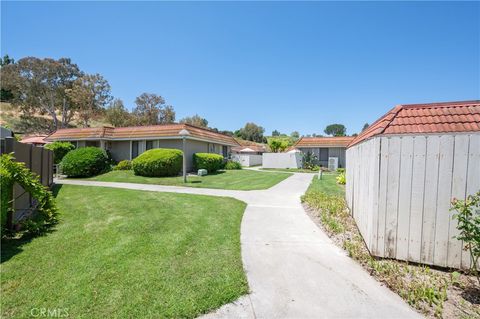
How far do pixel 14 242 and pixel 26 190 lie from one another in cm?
116

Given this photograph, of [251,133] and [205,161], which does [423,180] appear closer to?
[205,161]

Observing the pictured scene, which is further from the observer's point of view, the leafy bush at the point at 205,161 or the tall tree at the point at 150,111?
the tall tree at the point at 150,111

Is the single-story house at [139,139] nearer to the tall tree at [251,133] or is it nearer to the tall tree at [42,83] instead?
the tall tree at [42,83]

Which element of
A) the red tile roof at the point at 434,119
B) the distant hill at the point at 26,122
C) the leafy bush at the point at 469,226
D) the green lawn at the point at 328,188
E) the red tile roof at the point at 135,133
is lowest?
the green lawn at the point at 328,188

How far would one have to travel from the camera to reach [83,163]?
51.1ft

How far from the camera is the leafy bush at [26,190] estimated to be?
449 centimetres

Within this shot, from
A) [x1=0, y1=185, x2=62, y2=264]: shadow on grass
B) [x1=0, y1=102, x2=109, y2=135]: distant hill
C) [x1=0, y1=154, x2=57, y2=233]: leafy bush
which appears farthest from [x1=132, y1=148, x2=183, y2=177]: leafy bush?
[x1=0, y1=102, x2=109, y2=135]: distant hill

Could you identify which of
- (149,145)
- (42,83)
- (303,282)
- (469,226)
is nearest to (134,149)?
(149,145)

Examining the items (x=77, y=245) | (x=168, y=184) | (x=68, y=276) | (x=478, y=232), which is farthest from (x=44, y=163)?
(x=478, y=232)

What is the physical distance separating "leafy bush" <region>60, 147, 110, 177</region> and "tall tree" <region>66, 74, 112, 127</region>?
25.6 meters

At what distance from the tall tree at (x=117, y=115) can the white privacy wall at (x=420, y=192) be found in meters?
42.2

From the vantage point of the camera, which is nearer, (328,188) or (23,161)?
(23,161)

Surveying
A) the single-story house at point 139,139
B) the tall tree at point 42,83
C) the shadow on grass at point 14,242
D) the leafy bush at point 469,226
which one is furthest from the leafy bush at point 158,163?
the tall tree at point 42,83

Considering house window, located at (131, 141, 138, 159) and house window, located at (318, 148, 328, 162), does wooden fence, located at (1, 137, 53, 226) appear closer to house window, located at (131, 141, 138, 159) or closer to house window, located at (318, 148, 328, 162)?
house window, located at (131, 141, 138, 159)
